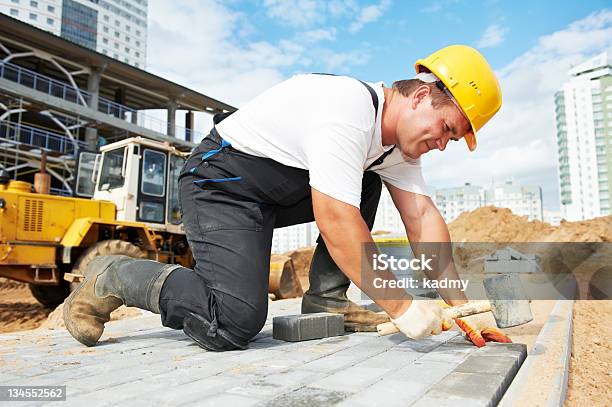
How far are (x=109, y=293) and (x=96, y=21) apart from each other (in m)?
73.4

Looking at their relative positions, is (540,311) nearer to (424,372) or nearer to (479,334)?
(479,334)

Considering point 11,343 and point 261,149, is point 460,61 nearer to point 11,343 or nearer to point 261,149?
point 261,149

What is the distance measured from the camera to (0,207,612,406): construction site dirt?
1853 millimetres

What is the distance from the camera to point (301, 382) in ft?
4.79

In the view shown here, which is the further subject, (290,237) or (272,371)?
(290,237)

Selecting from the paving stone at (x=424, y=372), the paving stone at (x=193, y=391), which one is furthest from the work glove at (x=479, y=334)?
the paving stone at (x=193, y=391)

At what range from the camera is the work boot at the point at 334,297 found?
258cm

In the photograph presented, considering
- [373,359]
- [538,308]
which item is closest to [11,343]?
[373,359]

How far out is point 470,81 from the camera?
6.52ft

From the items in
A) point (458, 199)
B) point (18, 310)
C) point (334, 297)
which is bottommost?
point (18, 310)

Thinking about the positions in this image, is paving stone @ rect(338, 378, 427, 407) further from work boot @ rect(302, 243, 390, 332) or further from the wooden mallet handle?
work boot @ rect(302, 243, 390, 332)

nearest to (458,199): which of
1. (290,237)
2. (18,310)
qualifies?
(290,237)

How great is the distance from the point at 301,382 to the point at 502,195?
8595 cm

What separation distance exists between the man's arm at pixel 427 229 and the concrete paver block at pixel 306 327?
0.59 meters
